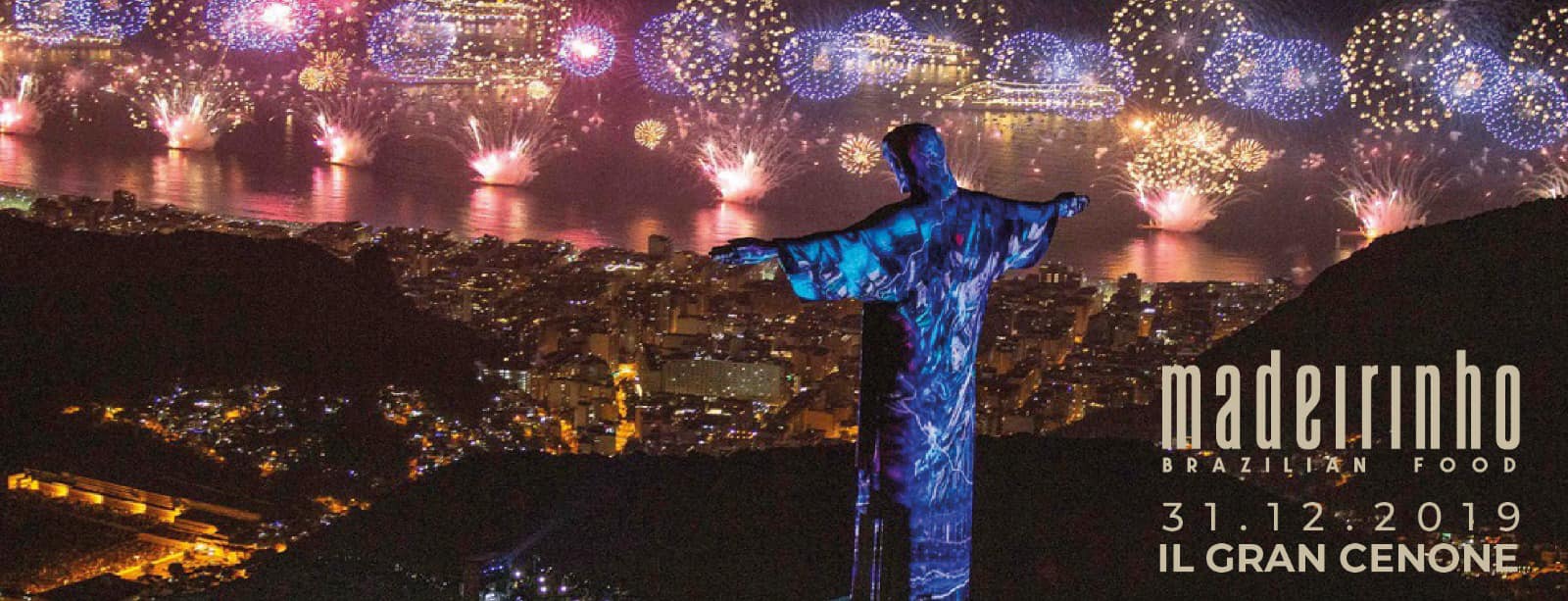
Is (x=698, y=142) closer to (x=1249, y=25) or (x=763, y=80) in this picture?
(x=763, y=80)

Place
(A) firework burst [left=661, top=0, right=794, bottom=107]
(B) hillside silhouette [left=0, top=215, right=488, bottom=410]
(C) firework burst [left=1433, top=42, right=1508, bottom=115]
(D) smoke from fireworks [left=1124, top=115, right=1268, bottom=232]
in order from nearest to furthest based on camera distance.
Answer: (B) hillside silhouette [left=0, top=215, right=488, bottom=410] < (D) smoke from fireworks [left=1124, top=115, right=1268, bottom=232] < (C) firework burst [left=1433, top=42, right=1508, bottom=115] < (A) firework burst [left=661, top=0, right=794, bottom=107]

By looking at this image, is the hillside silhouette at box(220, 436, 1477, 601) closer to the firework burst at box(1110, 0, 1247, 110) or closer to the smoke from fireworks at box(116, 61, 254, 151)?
Answer: the firework burst at box(1110, 0, 1247, 110)

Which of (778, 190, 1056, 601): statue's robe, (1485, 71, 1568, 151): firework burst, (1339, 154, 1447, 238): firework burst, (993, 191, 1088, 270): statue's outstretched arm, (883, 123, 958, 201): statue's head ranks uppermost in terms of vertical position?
(1485, 71, 1568, 151): firework burst

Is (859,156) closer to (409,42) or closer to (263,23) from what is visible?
(409,42)

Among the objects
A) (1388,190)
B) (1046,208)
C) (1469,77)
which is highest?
(1469,77)

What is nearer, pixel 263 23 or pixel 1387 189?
pixel 1387 189

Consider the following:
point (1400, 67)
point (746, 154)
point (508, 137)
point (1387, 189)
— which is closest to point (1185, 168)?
point (1387, 189)

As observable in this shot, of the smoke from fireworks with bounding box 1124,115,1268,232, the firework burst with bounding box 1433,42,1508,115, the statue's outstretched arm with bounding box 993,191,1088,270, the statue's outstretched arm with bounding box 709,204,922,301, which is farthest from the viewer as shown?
the firework burst with bounding box 1433,42,1508,115

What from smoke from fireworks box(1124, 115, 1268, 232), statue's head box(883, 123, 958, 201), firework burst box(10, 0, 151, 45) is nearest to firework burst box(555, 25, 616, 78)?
firework burst box(10, 0, 151, 45)

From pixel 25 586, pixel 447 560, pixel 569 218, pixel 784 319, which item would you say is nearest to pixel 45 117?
pixel 569 218
